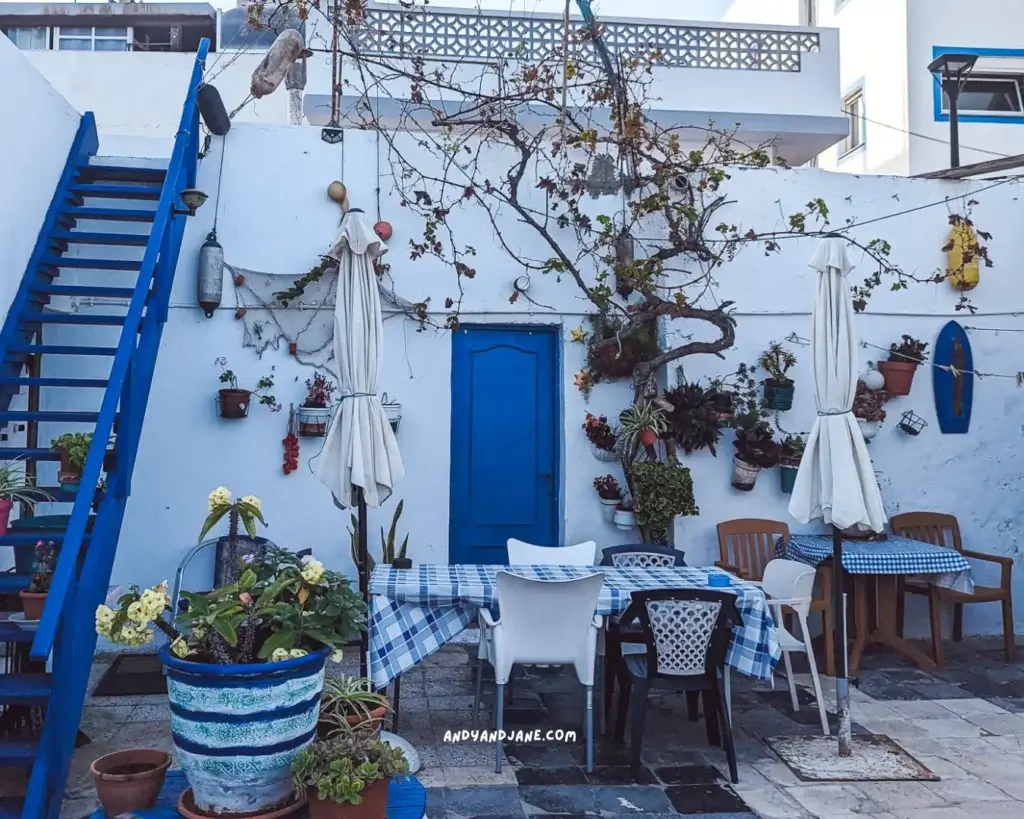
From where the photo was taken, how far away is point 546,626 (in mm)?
4359

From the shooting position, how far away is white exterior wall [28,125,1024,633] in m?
6.46

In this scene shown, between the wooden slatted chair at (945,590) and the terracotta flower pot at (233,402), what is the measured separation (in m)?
4.94

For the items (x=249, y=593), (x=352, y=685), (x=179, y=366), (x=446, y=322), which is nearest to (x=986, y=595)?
(x=446, y=322)

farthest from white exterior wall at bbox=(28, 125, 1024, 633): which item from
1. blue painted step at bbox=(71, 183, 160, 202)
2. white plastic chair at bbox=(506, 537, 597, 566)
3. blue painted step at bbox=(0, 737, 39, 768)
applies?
blue painted step at bbox=(0, 737, 39, 768)

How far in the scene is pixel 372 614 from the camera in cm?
440

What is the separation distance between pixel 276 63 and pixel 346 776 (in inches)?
233

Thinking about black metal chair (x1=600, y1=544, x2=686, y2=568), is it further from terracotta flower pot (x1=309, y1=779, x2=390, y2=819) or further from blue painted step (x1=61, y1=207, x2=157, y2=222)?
blue painted step (x1=61, y1=207, x2=157, y2=222)

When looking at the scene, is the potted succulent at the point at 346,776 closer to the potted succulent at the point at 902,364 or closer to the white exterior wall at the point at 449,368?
the white exterior wall at the point at 449,368

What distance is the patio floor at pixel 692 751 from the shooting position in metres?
3.87

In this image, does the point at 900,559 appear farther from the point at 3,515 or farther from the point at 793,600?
the point at 3,515

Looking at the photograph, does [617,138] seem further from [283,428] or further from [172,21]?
[172,21]

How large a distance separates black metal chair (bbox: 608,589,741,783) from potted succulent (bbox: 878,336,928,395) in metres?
3.53

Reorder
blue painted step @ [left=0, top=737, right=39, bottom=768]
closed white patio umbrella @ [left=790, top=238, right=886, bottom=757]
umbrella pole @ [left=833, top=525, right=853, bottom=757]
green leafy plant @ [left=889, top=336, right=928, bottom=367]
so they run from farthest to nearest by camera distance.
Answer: green leafy plant @ [left=889, top=336, right=928, bottom=367] → closed white patio umbrella @ [left=790, top=238, right=886, bottom=757] → umbrella pole @ [left=833, top=525, right=853, bottom=757] → blue painted step @ [left=0, top=737, right=39, bottom=768]

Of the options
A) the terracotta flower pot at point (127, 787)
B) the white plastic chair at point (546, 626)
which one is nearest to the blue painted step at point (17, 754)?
the terracotta flower pot at point (127, 787)
